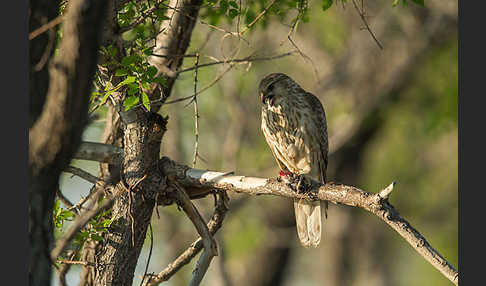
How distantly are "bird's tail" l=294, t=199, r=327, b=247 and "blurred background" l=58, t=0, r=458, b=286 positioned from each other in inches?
143

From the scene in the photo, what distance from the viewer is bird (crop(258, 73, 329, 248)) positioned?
16.8 feet

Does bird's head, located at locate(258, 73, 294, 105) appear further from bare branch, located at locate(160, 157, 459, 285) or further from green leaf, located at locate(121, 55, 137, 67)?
green leaf, located at locate(121, 55, 137, 67)

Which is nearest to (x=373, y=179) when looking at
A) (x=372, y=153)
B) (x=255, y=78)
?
(x=372, y=153)

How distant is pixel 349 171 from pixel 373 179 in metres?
→ 4.94

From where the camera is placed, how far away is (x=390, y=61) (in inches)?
431

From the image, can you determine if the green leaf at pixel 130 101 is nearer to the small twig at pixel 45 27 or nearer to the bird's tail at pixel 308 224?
the small twig at pixel 45 27

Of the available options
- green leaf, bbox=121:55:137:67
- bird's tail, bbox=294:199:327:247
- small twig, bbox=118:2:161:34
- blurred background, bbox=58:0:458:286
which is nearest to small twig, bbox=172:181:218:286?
green leaf, bbox=121:55:137:67

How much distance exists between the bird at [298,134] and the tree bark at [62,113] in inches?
123

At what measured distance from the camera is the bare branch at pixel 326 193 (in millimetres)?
3160

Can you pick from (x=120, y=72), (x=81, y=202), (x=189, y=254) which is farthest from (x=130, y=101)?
(x=189, y=254)

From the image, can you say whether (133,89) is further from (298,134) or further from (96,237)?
(298,134)

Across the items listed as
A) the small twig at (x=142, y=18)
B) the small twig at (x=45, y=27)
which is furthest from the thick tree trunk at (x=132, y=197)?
the small twig at (x=45, y=27)

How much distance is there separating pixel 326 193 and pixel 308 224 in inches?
61.3

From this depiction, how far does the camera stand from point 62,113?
2076 millimetres
